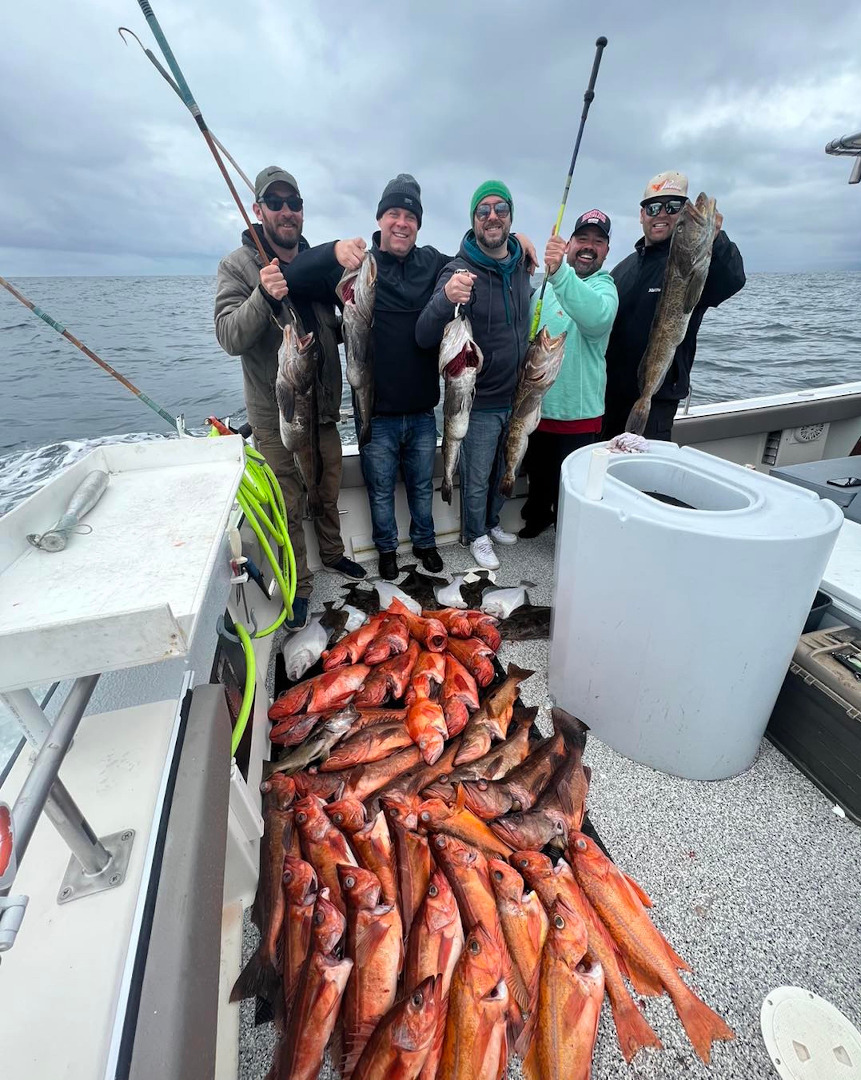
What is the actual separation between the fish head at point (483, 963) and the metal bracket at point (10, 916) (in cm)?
126

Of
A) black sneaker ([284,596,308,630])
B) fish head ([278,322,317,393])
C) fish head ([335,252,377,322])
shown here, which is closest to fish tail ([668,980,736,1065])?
black sneaker ([284,596,308,630])

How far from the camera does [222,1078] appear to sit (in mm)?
1316

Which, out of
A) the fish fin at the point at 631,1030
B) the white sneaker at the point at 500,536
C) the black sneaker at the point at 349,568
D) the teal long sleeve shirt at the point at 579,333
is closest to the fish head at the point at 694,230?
the teal long sleeve shirt at the point at 579,333

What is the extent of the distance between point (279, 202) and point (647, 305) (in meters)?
2.43

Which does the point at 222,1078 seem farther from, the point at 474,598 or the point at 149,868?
the point at 474,598

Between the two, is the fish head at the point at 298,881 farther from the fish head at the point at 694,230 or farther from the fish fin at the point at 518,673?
the fish head at the point at 694,230

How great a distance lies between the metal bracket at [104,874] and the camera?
0.96 m

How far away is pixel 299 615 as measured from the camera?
326 centimetres

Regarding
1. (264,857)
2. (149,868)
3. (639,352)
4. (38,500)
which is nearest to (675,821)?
(264,857)

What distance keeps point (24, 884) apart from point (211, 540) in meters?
0.82

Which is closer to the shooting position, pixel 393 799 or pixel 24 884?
pixel 24 884

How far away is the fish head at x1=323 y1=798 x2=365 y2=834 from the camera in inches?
74.3

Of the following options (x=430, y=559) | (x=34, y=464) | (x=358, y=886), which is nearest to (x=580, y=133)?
(x=430, y=559)

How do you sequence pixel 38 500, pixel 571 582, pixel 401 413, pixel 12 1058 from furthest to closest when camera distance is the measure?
pixel 401 413 < pixel 571 582 < pixel 38 500 < pixel 12 1058
